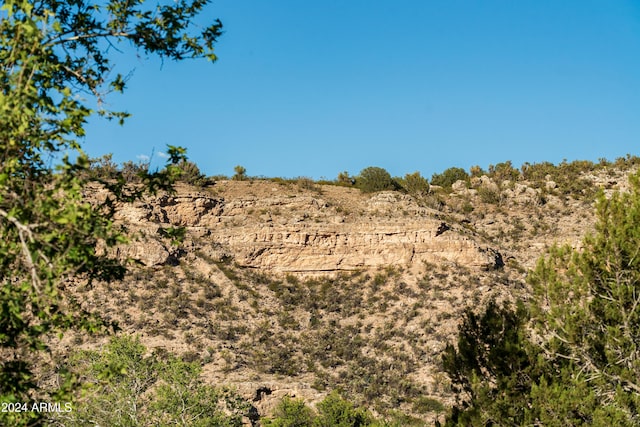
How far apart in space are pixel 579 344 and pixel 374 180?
4038cm

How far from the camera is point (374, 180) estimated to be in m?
51.6

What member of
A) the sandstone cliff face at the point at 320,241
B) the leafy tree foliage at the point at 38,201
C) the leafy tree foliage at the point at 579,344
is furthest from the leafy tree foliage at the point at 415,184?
the leafy tree foliage at the point at 38,201

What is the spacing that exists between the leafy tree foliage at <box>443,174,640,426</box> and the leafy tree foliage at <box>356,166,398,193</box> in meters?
38.0

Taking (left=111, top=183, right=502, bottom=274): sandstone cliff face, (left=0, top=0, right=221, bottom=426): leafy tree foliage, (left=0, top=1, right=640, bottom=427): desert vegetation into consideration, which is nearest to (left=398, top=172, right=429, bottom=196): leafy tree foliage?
(left=0, top=1, right=640, bottom=427): desert vegetation

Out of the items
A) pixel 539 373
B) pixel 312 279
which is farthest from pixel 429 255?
pixel 539 373

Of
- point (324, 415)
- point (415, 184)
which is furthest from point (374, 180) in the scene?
point (324, 415)

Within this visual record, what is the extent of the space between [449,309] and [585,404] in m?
25.5

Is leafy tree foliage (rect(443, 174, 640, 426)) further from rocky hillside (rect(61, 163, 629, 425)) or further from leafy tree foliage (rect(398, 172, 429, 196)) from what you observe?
leafy tree foliage (rect(398, 172, 429, 196))

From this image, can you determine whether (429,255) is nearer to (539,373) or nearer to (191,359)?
(191,359)

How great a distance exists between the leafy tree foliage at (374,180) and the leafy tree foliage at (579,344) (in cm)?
3803

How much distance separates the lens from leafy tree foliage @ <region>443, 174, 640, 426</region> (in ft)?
35.5

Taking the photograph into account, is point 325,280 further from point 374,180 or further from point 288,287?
Result: point 374,180

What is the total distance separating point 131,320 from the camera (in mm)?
33281

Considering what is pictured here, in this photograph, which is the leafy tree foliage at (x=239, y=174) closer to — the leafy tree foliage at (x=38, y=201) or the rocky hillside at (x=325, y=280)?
the rocky hillside at (x=325, y=280)
